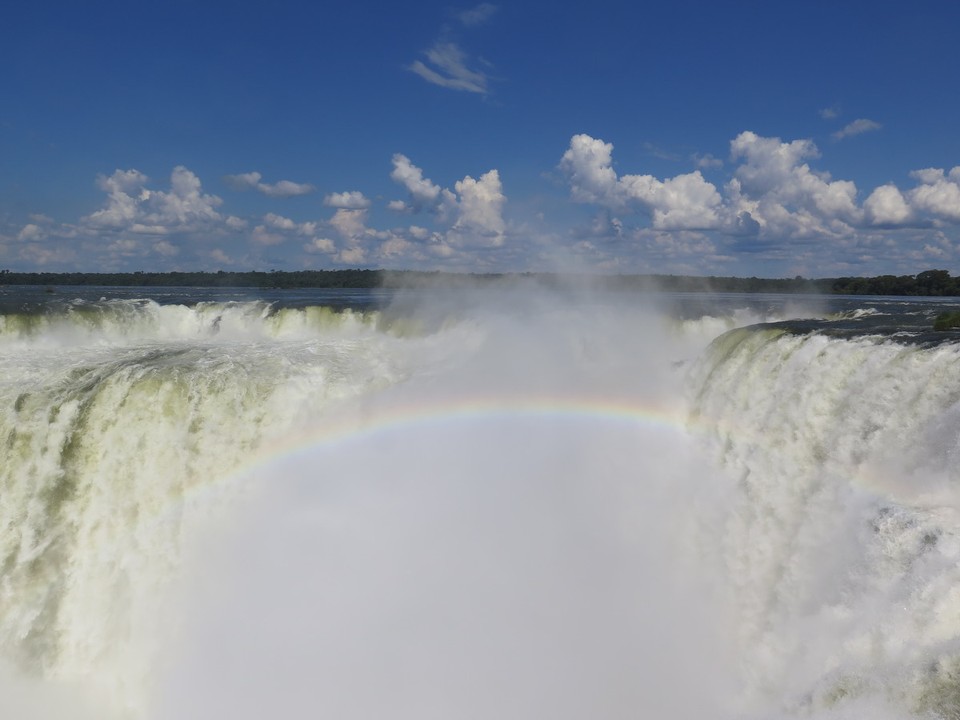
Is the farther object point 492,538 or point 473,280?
point 473,280

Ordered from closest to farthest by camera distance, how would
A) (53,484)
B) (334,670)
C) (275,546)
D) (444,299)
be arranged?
(334,670) < (275,546) < (53,484) < (444,299)

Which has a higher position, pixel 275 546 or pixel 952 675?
pixel 952 675

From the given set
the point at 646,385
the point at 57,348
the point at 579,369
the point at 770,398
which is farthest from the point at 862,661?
the point at 57,348

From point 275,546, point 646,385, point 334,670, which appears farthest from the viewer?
point 646,385

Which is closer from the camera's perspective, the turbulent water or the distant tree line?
the turbulent water

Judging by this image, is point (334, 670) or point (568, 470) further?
point (568, 470)

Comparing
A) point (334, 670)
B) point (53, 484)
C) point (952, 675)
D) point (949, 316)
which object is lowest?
point (334, 670)

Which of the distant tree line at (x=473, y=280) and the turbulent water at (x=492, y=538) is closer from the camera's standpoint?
the turbulent water at (x=492, y=538)

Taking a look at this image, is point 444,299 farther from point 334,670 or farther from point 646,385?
point 334,670
